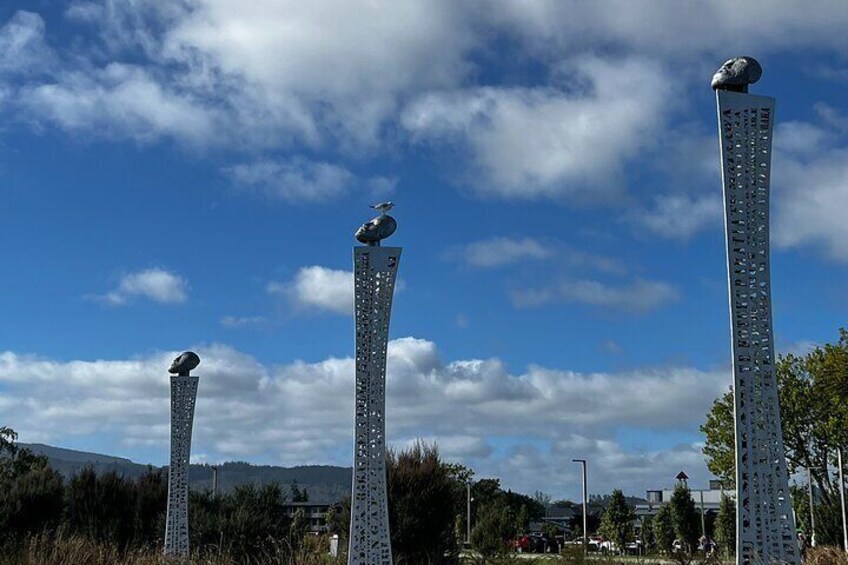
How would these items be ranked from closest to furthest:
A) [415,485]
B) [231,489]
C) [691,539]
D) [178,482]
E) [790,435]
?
[415,485] < [178,482] < [231,489] < [790,435] < [691,539]

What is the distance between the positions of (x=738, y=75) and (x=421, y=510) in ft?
28.9

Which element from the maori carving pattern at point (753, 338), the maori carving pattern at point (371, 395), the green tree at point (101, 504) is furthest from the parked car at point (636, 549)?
the green tree at point (101, 504)

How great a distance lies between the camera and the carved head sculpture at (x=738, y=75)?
1030 centimetres

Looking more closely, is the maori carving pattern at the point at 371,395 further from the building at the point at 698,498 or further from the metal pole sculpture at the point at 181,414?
the building at the point at 698,498

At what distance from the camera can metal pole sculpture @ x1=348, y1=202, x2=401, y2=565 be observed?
1295 cm

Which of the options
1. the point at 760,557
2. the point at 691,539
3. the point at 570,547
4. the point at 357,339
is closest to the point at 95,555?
the point at 357,339

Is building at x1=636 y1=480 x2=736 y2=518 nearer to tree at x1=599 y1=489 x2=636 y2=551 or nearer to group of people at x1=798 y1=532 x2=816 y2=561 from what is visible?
tree at x1=599 y1=489 x2=636 y2=551

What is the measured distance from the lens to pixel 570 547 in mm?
12125

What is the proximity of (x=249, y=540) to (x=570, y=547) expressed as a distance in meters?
7.79

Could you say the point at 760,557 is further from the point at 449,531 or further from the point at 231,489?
the point at 231,489

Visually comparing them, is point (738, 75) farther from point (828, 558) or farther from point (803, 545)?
point (803, 545)

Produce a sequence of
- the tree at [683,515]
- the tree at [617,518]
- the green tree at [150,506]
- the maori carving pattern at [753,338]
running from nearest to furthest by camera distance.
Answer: the maori carving pattern at [753,338] < the green tree at [150,506] < the tree at [683,515] < the tree at [617,518]

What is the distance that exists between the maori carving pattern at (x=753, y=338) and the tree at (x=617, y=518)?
100 feet

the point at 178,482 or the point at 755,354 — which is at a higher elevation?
the point at 755,354
